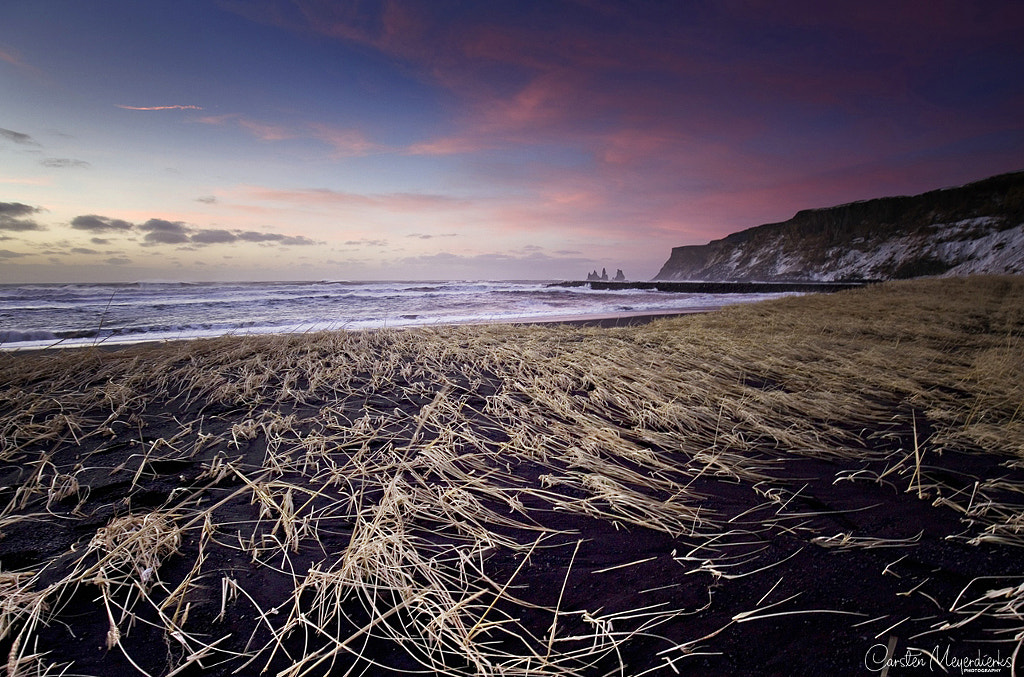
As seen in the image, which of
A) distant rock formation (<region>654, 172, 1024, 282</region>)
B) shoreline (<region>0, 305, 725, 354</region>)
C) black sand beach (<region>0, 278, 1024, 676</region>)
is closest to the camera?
black sand beach (<region>0, 278, 1024, 676</region>)

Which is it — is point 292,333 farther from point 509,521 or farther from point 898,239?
point 898,239

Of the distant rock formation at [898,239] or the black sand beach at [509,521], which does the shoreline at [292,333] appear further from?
the distant rock formation at [898,239]

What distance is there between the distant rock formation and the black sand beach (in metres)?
40.9

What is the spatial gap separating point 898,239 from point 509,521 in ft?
186

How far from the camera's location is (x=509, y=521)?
1.55 meters

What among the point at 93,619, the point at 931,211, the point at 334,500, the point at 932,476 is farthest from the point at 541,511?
the point at 931,211

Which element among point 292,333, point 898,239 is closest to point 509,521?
point 292,333

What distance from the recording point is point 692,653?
1013 mm

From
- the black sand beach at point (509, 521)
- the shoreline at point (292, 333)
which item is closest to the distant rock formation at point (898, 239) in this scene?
the shoreline at point (292, 333)

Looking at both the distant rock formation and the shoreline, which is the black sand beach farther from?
the distant rock formation

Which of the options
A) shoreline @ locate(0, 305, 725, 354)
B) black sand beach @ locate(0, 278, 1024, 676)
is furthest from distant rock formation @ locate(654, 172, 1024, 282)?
black sand beach @ locate(0, 278, 1024, 676)

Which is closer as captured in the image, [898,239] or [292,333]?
[292,333]

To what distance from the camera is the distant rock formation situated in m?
32.2

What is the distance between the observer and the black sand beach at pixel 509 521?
1041mm
